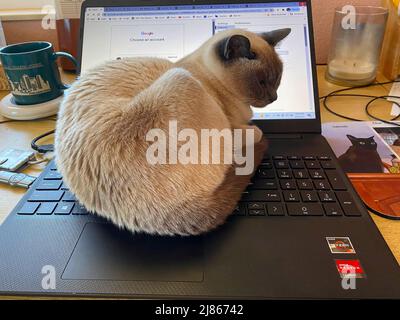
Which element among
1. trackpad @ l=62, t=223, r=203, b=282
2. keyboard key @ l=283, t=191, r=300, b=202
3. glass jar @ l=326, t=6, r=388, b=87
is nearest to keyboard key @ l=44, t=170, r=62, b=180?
trackpad @ l=62, t=223, r=203, b=282

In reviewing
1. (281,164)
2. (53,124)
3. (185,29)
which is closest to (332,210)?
(281,164)

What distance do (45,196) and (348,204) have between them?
0.46 meters

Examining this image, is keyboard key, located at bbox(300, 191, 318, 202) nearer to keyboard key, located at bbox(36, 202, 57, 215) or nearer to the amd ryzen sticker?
the amd ryzen sticker

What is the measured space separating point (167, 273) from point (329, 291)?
7.3 inches

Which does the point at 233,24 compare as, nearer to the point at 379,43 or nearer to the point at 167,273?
the point at 379,43

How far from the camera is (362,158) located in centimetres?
61

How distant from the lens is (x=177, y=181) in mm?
434

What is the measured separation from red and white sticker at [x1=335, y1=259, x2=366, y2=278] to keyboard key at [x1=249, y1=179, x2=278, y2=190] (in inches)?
6.2

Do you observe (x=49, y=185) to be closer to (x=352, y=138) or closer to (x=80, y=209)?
(x=80, y=209)

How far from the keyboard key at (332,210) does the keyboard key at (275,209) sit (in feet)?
0.20

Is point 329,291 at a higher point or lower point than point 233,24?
lower

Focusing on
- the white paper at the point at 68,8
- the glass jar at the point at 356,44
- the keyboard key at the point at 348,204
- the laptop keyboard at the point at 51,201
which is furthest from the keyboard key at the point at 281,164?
the white paper at the point at 68,8

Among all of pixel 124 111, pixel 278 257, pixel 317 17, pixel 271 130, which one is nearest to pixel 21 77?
pixel 124 111

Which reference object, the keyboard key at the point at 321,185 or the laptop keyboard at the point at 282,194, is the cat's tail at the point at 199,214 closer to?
the laptop keyboard at the point at 282,194
